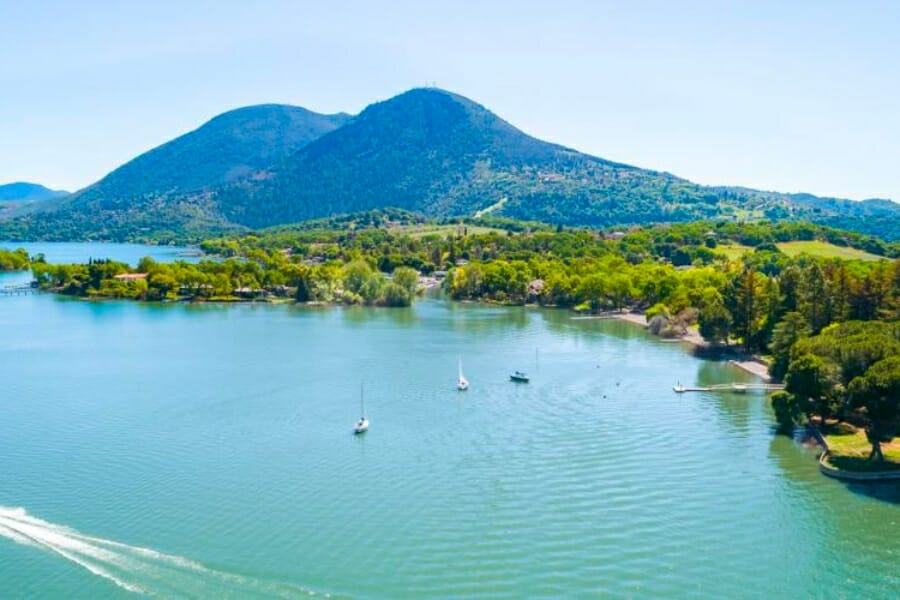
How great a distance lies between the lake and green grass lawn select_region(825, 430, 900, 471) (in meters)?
1.20

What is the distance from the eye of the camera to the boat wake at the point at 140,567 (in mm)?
23031

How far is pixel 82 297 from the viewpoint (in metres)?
107

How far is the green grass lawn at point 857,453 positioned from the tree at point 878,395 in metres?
0.44

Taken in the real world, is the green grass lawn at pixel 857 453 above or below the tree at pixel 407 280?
below

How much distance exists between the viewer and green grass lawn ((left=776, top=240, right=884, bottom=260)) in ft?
395

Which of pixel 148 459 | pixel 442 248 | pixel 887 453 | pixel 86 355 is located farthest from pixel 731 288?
pixel 442 248

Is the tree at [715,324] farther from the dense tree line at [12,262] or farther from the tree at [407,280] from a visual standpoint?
the dense tree line at [12,262]

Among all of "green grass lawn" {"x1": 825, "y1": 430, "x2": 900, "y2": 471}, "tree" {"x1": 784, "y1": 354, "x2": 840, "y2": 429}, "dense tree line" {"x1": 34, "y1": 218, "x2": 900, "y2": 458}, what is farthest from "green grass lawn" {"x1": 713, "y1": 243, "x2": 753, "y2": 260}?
"green grass lawn" {"x1": 825, "y1": 430, "x2": 900, "y2": 471}

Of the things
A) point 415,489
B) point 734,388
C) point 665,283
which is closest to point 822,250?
point 665,283

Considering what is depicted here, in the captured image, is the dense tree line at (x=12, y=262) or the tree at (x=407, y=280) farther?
the dense tree line at (x=12, y=262)

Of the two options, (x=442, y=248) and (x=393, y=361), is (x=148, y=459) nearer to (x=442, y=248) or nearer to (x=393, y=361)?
(x=393, y=361)

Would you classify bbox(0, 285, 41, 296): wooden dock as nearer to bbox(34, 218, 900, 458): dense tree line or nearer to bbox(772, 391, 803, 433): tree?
bbox(34, 218, 900, 458): dense tree line

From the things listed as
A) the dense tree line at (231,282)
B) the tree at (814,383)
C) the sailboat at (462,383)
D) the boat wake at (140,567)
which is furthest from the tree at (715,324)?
the boat wake at (140,567)

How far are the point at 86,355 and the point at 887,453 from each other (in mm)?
53814
